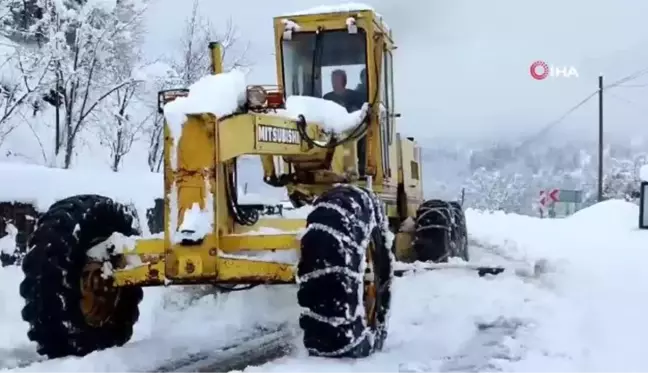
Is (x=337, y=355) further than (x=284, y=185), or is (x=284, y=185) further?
(x=284, y=185)

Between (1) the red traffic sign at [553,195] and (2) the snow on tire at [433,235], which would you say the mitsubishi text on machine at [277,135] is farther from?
(1) the red traffic sign at [553,195]

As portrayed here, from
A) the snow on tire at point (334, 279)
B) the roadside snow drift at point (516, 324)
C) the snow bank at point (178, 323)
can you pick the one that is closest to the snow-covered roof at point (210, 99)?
the snow on tire at point (334, 279)

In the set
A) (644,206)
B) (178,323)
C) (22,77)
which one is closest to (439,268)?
(178,323)

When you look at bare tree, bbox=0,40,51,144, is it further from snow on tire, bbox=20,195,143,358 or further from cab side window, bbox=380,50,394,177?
snow on tire, bbox=20,195,143,358

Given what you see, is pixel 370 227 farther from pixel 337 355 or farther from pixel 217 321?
pixel 217 321

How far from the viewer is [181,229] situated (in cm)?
675

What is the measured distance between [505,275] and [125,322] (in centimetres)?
494

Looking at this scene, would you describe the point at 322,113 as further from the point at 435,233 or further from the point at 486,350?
the point at 435,233

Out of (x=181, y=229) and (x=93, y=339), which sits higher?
(x=181, y=229)

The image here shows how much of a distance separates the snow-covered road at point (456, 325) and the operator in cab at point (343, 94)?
6.28 ft

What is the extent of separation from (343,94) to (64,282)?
4.27 m

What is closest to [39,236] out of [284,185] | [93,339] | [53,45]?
[93,339]

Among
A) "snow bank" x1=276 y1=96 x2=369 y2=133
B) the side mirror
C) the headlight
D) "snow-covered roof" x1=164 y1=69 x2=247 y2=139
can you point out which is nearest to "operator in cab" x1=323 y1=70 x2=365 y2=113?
"snow bank" x1=276 y1=96 x2=369 y2=133

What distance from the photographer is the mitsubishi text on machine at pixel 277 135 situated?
280 inches
